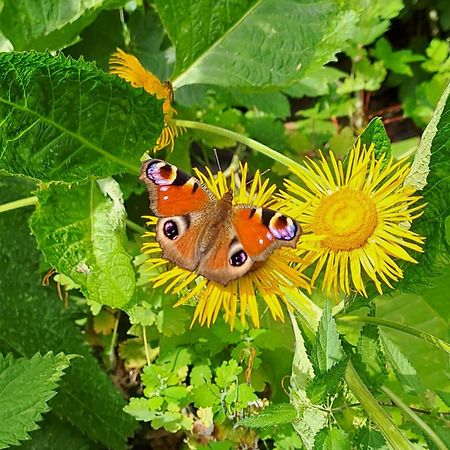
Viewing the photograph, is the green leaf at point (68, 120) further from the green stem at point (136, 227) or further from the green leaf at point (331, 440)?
the green leaf at point (331, 440)

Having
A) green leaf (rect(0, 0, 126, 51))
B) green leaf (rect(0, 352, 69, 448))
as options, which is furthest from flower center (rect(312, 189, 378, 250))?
green leaf (rect(0, 0, 126, 51))

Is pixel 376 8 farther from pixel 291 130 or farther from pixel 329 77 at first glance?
pixel 291 130

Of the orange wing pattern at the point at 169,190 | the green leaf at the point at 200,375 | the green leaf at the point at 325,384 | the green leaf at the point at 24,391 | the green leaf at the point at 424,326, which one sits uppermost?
the orange wing pattern at the point at 169,190

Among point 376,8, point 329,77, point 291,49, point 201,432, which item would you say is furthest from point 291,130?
point 201,432

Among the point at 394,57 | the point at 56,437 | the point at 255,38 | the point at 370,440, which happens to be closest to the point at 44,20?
the point at 255,38

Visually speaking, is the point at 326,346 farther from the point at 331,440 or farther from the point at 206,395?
the point at 206,395

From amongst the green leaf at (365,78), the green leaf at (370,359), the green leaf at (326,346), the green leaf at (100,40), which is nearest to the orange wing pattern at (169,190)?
the green leaf at (326,346)
